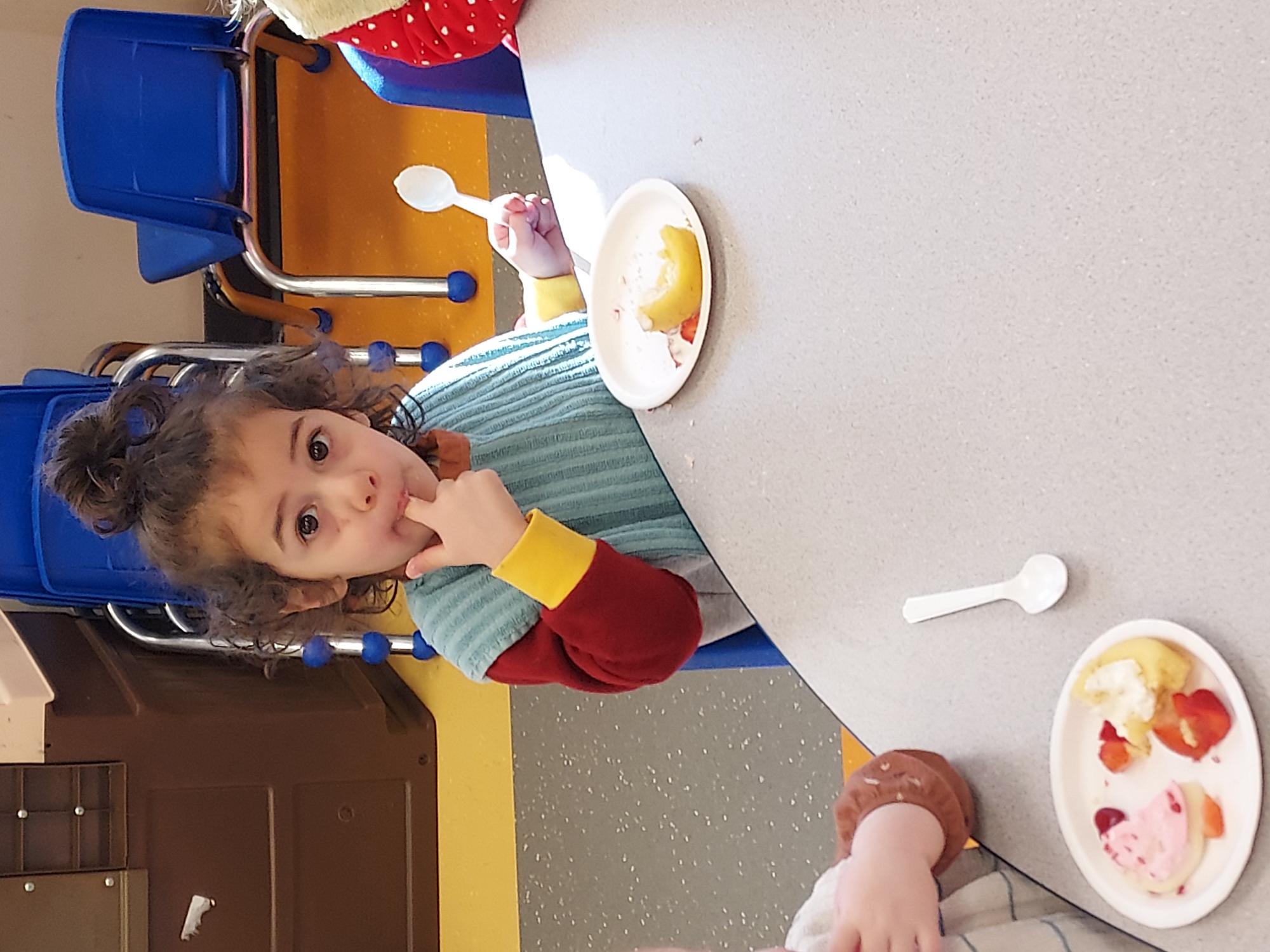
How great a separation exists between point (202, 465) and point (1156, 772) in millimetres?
731

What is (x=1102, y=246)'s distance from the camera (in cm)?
56

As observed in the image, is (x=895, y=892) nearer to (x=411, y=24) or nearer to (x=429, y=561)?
(x=429, y=561)

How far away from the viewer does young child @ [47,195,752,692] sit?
0.89 m

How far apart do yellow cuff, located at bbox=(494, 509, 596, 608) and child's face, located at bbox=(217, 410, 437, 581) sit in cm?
13

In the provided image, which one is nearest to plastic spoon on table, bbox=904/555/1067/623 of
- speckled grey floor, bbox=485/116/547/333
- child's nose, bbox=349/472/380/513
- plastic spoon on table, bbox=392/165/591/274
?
child's nose, bbox=349/472/380/513

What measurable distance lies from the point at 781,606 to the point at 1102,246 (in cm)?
28

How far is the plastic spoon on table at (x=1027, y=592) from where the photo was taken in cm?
58

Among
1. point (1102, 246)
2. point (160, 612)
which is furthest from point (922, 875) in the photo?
point (160, 612)

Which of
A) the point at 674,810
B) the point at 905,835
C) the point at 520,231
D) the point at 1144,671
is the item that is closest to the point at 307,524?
the point at 520,231

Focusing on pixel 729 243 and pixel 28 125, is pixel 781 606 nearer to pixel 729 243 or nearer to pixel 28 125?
pixel 729 243

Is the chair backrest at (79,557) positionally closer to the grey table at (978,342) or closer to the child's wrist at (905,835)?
the grey table at (978,342)

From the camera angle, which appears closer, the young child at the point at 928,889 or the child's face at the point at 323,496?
the young child at the point at 928,889

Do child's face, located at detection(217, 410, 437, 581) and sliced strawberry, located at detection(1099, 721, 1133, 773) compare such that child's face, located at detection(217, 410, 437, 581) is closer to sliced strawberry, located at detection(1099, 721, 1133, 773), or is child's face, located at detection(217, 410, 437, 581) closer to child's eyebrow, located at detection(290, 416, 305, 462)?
child's eyebrow, located at detection(290, 416, 305, 462)

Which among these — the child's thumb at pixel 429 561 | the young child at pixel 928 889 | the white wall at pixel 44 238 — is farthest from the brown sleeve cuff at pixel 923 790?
the white wall at pixel 44 238
